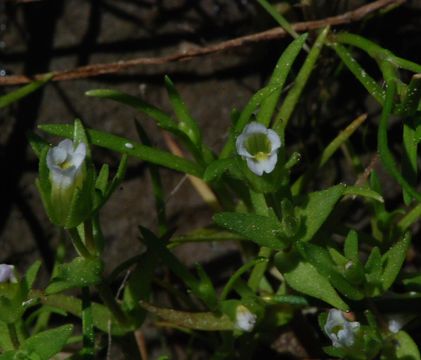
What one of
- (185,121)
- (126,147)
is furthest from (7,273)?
(185,121)

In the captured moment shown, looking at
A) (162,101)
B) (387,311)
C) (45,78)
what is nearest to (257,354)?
(387,311)

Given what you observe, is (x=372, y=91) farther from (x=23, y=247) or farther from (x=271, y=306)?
(x=23, y=247)

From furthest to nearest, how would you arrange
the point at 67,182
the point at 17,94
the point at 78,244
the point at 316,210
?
1. the point at 17,94
2. the point at 316,210
3. the point at 78,244
4. the point at 67,182

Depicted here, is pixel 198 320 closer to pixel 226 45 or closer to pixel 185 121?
pixel 185 121

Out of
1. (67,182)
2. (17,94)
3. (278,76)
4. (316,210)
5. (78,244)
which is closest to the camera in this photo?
(67,182)

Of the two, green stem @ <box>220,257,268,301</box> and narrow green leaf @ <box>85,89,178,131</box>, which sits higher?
narrow green leaf @ <box>85,89,178,131</box>

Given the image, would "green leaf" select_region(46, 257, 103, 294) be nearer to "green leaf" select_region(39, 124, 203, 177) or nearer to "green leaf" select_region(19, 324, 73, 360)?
"green leaf" select_region(19, 324, 73, 360)

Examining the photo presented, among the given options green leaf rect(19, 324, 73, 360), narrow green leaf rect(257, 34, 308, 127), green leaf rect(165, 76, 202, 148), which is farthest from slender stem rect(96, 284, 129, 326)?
narrow green leaf rect(257, 34, 308, 127)
